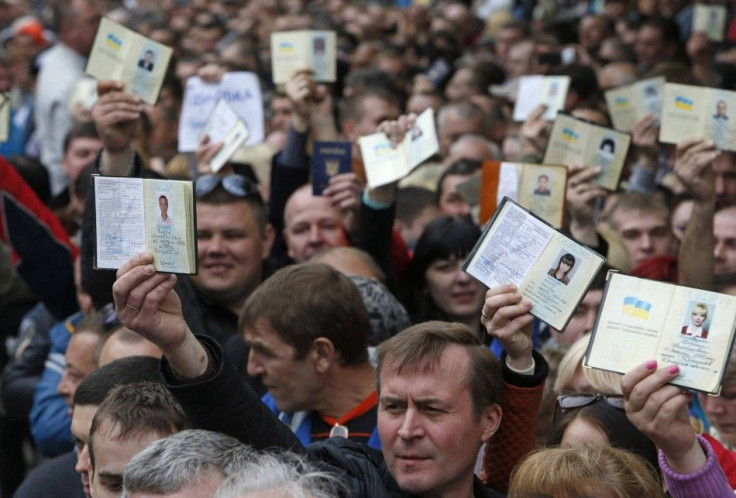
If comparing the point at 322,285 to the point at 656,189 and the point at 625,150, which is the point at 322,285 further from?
the point at 656,189

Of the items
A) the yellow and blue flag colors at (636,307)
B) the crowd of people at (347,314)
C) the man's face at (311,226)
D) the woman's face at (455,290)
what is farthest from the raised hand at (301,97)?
the yellow and blue flag colors at (636,307)

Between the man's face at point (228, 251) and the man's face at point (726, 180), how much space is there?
2.86 meters

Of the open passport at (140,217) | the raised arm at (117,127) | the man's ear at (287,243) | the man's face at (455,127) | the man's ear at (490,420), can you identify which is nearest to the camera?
the open passport at (140,217)

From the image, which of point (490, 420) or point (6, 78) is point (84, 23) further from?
point (490, 420)

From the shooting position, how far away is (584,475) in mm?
3236

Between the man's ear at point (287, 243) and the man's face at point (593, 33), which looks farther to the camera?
the man's face at point (593, 33)

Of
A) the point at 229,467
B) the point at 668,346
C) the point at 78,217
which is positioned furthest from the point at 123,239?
the point at 78,217

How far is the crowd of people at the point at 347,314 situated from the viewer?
137 inches

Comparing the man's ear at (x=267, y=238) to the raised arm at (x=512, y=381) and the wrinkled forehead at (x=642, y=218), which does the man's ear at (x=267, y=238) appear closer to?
the wrinkled forehead at (x=642, y=218)

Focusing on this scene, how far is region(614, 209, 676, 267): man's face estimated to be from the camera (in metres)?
7.19

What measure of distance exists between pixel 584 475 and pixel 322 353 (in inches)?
66.4

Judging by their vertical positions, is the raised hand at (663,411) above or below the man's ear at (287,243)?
above

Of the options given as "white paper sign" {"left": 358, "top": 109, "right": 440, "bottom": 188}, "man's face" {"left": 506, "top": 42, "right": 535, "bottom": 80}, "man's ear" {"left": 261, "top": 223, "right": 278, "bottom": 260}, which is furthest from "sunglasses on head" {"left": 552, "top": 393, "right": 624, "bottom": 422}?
"man's face" {"left": 506, "top": 42, "right": 535, "bottom": 80}

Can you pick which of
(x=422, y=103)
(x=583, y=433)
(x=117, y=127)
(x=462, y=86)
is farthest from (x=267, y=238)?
(x=462, y=86)
